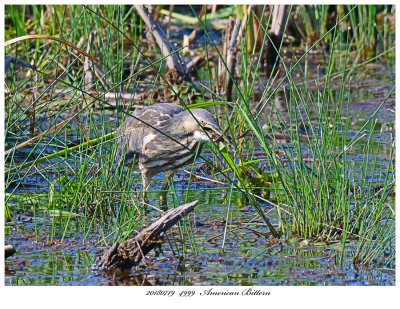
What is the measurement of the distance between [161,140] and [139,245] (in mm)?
1847

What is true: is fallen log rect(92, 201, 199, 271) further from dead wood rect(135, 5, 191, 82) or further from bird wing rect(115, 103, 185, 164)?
dead wood rect(135, 5, 191, 82)

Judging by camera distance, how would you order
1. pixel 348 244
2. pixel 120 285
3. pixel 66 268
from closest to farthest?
pixel 120 285 → pixel 66 268 → pixel 348 244

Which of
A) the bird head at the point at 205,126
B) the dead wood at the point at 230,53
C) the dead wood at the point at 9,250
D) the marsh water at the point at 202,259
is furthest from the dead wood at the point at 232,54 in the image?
the dead wood at the point at 9,250

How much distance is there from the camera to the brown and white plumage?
511 centimetres

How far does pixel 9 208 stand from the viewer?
4.72 metres

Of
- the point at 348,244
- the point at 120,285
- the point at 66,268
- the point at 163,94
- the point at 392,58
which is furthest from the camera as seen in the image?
the point at 392,58

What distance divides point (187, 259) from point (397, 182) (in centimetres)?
135

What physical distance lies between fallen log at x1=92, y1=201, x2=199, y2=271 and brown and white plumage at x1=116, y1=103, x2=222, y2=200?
58.2 inches

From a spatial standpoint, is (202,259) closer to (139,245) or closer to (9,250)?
(139,245)

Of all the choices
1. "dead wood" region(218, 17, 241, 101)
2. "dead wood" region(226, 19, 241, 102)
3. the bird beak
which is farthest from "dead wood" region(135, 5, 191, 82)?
the bird beak

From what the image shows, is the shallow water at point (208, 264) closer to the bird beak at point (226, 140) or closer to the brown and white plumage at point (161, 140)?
the bird beak at point (226, 140)

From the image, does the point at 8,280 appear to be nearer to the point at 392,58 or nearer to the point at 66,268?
the point at 66,268

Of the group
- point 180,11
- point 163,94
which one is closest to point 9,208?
point 163,94

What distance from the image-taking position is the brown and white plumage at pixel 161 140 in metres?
5.11
